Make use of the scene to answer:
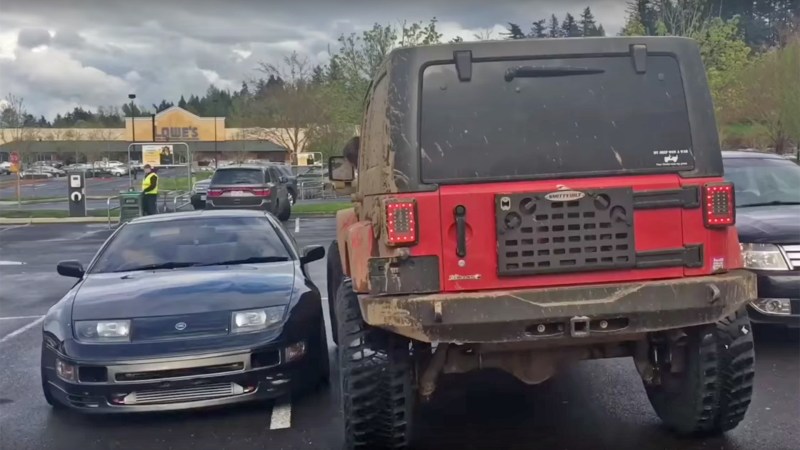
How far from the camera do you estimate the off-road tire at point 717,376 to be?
4.69 m

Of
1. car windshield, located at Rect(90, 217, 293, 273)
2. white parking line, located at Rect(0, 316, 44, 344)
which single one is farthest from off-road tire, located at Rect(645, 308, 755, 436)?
white parking line, located at Rect(0, 316, 44, 344)

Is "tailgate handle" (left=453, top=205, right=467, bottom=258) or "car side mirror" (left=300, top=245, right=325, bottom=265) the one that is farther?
"car side mirror" (left=300, top=245, right=325, bottom=265)

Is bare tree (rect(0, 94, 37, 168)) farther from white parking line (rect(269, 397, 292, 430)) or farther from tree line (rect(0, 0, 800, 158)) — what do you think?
white parking line (rect(269, 397, 292, 430))

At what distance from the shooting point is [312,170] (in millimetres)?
41188

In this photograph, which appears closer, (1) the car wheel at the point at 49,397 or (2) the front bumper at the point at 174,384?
(2) the front bumper at the point at 174,384

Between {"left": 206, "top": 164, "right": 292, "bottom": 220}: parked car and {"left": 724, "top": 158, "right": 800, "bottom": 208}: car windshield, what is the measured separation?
15.6m

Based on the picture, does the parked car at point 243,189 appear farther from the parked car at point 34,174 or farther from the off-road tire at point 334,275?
the parked car at point 34,174

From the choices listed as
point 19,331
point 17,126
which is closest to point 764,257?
point 19,331

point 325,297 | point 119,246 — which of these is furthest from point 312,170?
point 119,246

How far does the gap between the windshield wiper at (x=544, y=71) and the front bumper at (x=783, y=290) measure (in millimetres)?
2963

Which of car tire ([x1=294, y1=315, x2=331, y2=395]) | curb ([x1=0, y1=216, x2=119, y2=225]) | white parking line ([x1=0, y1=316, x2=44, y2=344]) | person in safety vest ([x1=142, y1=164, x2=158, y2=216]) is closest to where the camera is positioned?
car tire ([x1=294, y1=315, x2=331, y2=395])

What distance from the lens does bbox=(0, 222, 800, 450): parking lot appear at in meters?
5.09

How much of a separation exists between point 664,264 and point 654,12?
78.8 ft

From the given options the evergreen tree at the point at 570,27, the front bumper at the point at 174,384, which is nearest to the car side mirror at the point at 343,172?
the front bumper at the point at 174,384
